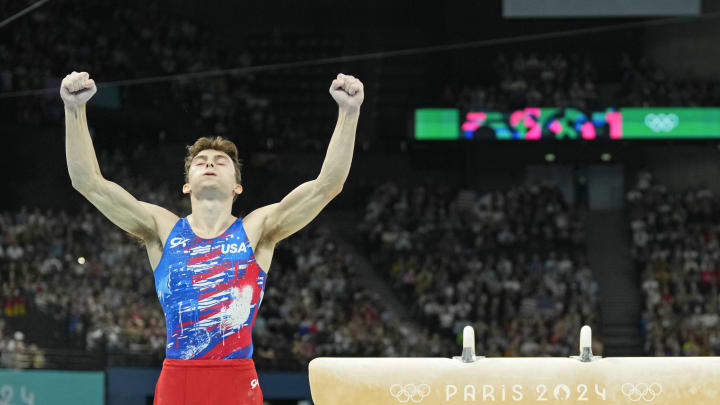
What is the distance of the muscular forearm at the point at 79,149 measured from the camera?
15.4 ft

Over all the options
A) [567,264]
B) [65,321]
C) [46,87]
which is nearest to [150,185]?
[46,87]

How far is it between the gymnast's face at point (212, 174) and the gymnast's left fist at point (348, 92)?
63 cm

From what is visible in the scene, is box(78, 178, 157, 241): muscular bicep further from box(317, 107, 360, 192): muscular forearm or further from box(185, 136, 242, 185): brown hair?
box(317, 107, 360, 192): muscular forearm

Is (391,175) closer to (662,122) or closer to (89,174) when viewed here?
(662,122)

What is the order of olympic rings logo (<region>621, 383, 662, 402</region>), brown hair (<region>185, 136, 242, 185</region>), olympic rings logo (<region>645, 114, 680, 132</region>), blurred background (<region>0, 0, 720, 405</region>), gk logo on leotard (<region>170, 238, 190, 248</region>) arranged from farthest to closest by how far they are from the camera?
olympic rings logo (<region>645, 114, 680, 132</region>) < blurred background (<region>0, 0, 720, 405</region>) < olympic rings logo (<region>621, 383, 662, 402</region>) < brown hair (<region>185, 136, 242, 185</region>) < gk logo on leotard (<region>170, 238, 190, 248</region>)

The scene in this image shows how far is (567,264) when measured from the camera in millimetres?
24266

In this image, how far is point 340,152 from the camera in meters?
4.75

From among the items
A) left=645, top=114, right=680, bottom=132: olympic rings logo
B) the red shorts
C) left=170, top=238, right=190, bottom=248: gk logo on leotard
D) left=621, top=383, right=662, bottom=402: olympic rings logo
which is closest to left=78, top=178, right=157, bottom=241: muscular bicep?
left=170, top=238, right=190, bottom=248: gk logo on leotard

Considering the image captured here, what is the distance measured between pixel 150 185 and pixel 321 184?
20.0 m

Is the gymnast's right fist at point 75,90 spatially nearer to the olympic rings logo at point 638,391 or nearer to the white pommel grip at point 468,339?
the white pommel grip at point 468,339

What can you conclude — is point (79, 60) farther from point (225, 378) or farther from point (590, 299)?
point (225, 378)

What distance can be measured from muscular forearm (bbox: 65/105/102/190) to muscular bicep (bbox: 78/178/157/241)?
6cm

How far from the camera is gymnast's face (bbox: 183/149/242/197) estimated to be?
15.8 feet

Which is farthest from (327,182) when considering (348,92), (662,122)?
(662,122)
